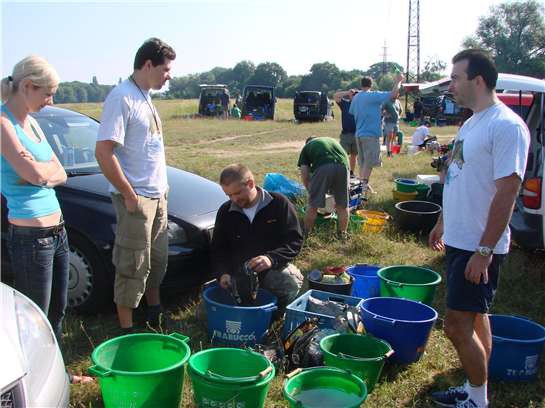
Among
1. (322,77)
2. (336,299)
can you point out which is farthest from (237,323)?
(322,77)

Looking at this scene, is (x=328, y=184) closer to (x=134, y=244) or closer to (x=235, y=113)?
(x=134, y=244)

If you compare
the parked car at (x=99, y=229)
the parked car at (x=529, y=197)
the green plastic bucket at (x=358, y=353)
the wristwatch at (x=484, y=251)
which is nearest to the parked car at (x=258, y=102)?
the parked car at (x=529, y=197)

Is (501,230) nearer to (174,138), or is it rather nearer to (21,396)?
(21,396)

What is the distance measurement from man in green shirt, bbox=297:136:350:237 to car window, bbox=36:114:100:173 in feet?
7.36

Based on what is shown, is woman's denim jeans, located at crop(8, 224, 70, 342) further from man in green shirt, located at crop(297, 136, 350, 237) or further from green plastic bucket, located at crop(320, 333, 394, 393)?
man in green shirt, located at crop(297, 136, 350, 237)

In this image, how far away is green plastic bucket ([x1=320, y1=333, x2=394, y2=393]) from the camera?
2.99m

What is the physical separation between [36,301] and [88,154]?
2061 millimetres

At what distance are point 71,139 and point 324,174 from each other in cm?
251

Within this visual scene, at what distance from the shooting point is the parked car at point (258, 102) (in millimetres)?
30891

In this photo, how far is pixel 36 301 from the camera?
111 inches

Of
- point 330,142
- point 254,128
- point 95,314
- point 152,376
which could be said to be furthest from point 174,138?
point 152,376

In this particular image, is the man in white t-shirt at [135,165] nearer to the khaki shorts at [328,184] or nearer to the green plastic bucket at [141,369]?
the green plastic bucket at [141,369]

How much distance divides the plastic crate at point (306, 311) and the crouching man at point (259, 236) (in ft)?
0.69

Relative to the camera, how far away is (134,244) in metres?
3.42
